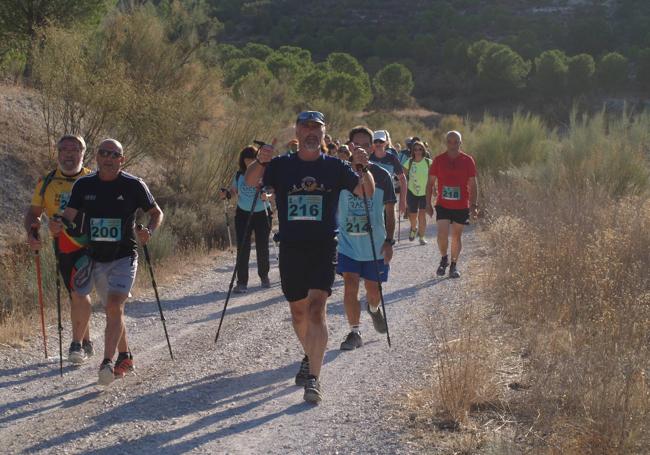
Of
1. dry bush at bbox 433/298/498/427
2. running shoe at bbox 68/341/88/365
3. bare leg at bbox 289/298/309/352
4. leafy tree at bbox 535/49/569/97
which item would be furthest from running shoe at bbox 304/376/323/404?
leafy tree at bbox 535/49/569/97

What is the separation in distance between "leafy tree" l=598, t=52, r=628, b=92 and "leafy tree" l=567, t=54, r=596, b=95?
0.70m

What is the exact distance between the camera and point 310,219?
670cm

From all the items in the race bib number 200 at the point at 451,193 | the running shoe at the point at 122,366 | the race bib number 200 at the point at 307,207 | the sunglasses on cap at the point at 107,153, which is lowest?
the running shoe at the point at 122,366

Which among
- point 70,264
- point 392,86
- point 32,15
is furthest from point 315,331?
point 392,86

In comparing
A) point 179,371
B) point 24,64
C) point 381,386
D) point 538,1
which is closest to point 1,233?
point 24,64

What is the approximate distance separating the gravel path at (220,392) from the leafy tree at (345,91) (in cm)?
3134

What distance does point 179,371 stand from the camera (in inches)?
305

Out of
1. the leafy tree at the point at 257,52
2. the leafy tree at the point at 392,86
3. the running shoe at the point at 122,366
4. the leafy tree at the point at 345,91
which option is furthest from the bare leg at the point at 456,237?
the leafy tree at the point at 392,86

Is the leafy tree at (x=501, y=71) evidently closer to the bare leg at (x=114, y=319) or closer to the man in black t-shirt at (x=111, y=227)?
the man in black t-shirt at (x=111, y=227)

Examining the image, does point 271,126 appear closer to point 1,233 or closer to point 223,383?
point 1,233

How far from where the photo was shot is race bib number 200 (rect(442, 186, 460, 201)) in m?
12.1

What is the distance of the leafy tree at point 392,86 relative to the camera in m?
57.2

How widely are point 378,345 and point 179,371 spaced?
6.61 feet

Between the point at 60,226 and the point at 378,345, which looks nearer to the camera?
the point at 60,226
